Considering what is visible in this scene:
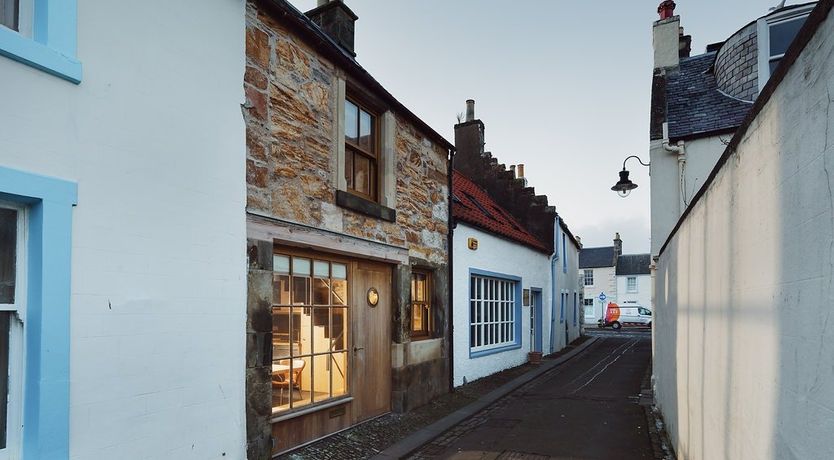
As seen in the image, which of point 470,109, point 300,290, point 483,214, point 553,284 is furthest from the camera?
point 470,109

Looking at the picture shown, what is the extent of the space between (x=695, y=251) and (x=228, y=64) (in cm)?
475

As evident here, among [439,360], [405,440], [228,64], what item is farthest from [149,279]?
[439,360]

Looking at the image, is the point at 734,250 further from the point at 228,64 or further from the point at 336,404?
the point at 336,404

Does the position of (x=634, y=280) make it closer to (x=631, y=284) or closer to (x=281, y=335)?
(x=631, y=284)

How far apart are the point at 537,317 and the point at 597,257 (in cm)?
3161

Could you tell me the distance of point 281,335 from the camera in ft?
20.0

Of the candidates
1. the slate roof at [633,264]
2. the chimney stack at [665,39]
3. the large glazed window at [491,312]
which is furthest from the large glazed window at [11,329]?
the slate roof at [633,264]

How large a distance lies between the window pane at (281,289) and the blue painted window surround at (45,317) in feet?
8.34

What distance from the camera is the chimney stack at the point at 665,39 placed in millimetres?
11953

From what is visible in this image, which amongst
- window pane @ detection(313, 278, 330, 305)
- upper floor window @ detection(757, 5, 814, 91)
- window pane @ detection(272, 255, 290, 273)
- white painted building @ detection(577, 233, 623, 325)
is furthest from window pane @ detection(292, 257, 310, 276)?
white painted building @ detection(577, 233, 623, 325)

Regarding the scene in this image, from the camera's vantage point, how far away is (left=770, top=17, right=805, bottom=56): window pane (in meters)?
9.06

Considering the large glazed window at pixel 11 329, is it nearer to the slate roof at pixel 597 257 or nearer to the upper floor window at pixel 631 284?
the upper floor window at pixel 631 284

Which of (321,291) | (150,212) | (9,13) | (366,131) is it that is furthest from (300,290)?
(9,13)

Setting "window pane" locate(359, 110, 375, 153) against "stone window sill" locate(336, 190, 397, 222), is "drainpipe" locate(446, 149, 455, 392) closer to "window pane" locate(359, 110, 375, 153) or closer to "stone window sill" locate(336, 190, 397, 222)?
"stone window sill" locate(336, 190, 397, 222)
